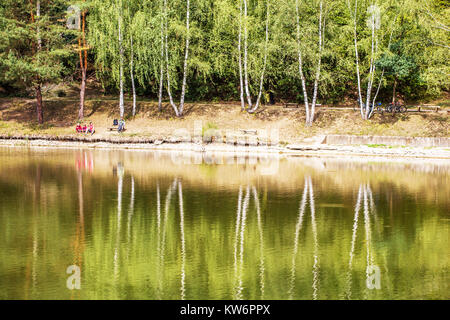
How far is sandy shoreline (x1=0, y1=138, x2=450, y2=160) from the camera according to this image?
145 ft

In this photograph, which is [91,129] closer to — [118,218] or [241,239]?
[118,218]

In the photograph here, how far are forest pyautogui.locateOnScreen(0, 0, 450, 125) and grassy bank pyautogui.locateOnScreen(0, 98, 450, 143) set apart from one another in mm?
1247

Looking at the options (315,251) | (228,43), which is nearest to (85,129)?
(228,43)

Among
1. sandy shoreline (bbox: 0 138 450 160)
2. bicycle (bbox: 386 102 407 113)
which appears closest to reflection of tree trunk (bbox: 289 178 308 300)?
sandy shoreline (bbox: 0 138 450 160)

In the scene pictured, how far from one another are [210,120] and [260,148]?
289 inches

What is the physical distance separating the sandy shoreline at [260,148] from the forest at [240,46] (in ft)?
14.9

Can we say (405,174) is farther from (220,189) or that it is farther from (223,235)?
(223,235)

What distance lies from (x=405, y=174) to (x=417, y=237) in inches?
614

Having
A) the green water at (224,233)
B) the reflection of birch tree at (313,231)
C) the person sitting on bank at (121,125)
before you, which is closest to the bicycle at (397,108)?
the green water at (224,233)

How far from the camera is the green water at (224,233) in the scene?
48.4 ft

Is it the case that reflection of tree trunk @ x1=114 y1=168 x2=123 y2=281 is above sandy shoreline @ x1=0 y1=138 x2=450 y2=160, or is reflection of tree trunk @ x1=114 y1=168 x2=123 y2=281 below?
below

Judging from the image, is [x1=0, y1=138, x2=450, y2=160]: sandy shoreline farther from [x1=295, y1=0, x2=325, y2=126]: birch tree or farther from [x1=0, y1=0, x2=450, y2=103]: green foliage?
[x1=0, y1=0, x2=450, y2=103]: green foliage

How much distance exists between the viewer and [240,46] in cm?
5412
